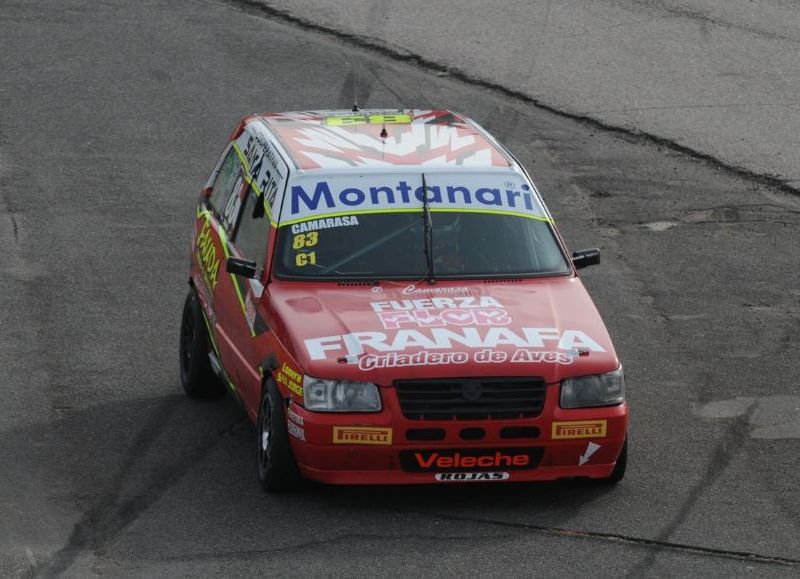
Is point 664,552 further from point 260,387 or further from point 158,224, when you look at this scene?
point 158,224

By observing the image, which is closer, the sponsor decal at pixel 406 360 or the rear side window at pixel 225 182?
the sponsor decal at pixel 406 360

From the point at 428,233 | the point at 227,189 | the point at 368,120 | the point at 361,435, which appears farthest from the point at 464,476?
the point at 227,189

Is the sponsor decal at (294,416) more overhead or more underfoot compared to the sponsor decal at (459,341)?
more underfoot

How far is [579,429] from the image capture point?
27.8 feet

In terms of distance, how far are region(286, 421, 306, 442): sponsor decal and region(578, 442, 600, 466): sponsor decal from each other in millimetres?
1463

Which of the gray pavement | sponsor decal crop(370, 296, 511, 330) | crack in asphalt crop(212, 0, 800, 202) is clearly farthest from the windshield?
the gray pavement

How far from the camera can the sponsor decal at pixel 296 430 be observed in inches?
331

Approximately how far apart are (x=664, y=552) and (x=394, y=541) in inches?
52.5

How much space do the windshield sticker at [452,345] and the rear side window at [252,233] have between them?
1280 millimetres

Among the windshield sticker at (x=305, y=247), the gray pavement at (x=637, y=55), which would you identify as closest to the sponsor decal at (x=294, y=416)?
the windshield sticker at (x=305, y=247)

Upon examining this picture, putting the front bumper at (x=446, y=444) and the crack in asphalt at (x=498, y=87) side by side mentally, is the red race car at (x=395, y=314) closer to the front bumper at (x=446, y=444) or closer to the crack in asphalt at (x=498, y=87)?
the front bumper at (x=446, y=444)

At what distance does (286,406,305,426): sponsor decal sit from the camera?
841 centimetres

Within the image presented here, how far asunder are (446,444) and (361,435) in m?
0.44

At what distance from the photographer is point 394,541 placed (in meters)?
8.12
